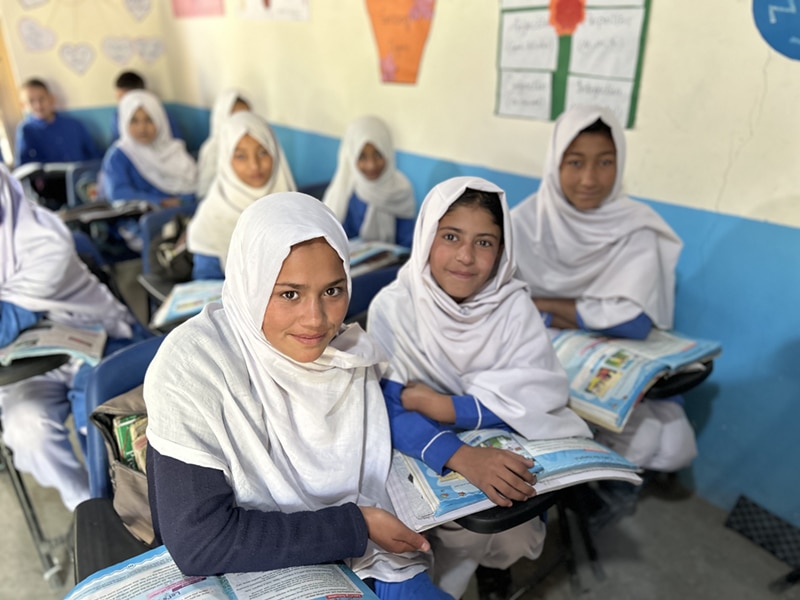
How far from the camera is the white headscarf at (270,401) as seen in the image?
0.95 metres

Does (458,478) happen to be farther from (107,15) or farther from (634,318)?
(107,15)

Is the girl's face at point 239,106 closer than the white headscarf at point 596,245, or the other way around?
the white headscarf at point 596,245

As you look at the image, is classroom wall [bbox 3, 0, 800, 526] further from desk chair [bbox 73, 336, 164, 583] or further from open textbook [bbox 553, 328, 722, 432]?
desk chair [bbox 73, 336, 164, 583]

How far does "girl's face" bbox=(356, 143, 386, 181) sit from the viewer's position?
296 centimetres

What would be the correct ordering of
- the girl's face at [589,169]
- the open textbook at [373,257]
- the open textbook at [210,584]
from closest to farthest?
the open textbook at [210,584] → the girl's face at [589,169] → the open textbook at [373,257]

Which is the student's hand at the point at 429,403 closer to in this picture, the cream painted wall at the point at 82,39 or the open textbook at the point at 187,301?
the open textbook at the point at 187,301

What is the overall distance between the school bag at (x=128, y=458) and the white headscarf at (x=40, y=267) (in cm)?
86

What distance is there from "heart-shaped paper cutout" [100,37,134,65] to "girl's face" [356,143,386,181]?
12.4ft

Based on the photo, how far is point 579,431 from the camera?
129 cm

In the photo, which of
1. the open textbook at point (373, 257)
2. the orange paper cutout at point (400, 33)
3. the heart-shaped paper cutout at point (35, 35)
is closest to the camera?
the open textbook at point (373, 257)

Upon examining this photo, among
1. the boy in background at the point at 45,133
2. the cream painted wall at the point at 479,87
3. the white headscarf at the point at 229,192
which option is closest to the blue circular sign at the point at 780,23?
the cream painted wall at the point at 479,87

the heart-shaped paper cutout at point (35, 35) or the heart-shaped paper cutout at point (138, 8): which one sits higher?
the heart-shaped paper cutout at point (138, 8)

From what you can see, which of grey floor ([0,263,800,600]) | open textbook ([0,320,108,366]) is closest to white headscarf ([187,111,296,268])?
open textbook ([0,320,108,366])

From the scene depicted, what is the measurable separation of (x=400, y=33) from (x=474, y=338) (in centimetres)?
225
